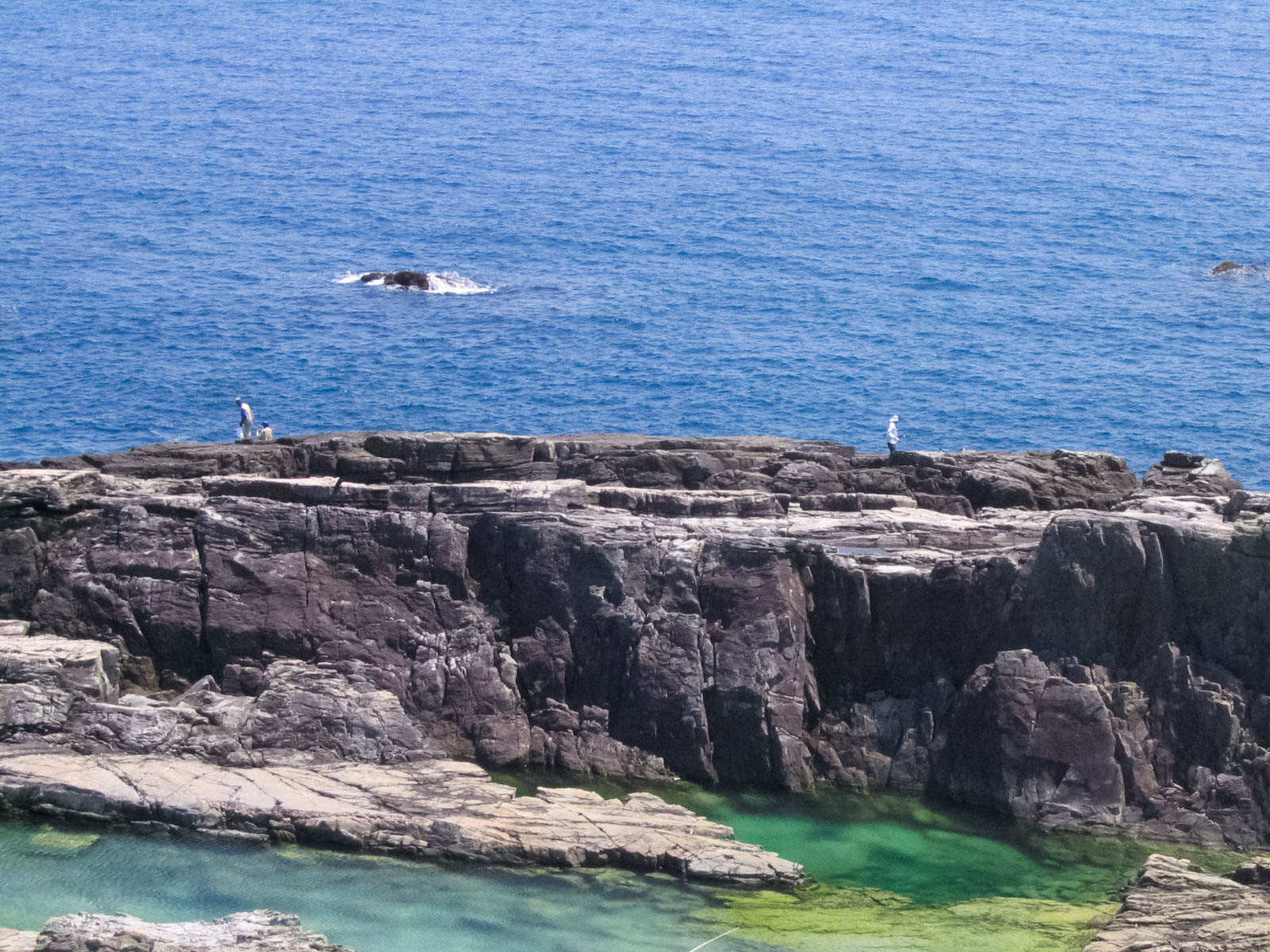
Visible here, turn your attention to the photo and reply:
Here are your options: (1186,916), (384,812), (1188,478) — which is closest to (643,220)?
(1188,478)

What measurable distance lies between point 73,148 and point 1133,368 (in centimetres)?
7454

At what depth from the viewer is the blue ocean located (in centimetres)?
7819

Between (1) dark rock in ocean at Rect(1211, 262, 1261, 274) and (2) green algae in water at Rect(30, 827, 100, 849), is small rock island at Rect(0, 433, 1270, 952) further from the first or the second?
(1) dark rock in ocean at Rect(1211, 262, 1261, 274)

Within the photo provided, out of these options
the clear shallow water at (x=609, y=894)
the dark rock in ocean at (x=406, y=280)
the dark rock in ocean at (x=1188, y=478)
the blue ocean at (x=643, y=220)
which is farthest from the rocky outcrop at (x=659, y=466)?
the dark rock in ocean at (x=406, y=280)

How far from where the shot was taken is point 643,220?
10306cm

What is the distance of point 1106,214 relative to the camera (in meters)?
105

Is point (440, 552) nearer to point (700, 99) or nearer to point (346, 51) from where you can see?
point (700, 99)

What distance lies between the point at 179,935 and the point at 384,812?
23.1 ft

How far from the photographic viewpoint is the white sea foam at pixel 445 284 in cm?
9119

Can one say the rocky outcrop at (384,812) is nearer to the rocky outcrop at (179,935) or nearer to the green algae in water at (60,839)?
the green algae in water at (60,839)

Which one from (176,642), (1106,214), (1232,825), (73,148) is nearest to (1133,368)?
(1106,214)

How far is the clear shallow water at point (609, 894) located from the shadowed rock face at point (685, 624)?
2720 millimetres

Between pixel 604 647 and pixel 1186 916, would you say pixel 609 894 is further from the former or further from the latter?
pixel 1186 916

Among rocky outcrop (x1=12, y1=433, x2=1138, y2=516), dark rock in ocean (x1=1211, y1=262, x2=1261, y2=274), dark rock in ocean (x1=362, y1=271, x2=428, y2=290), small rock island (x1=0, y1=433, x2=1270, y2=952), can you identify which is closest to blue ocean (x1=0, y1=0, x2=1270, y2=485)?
dark rock in ocean (x1=1211, y1=262, x2=1261, y2=274)
